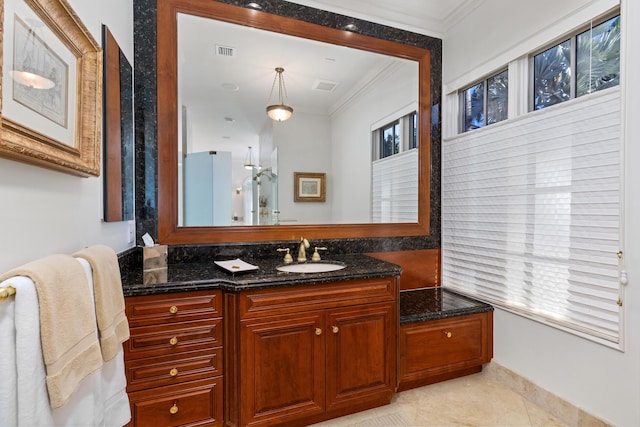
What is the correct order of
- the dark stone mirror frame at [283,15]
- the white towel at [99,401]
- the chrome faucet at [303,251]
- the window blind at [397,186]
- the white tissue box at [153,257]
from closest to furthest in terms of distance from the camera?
the white towel at [99,401] → the white tissue box at [153,257] → the dark stone mirror frame at [283,15] → the chrome faucet at [303,251] → the window blind at [397,186]

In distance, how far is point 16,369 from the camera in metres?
0.69

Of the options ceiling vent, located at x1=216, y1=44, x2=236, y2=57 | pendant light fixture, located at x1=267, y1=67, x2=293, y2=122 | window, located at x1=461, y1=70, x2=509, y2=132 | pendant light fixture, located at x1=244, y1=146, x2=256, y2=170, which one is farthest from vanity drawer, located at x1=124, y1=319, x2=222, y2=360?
window, located at x1=461, y1=70, x2=509, y2=132

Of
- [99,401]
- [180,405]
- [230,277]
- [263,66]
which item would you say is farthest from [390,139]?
[99,401]

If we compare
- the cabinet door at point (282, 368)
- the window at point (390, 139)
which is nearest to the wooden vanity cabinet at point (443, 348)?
the cabinet door at point (282, 368)

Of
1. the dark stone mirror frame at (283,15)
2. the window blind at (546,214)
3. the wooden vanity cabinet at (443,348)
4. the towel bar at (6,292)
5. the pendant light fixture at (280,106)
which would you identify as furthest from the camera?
the pendant light fixture at (280,106)

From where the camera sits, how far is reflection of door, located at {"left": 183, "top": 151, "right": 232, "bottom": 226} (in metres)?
2.18

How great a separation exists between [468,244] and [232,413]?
2108 mm

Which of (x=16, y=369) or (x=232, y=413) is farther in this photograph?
(x=232, y=413)

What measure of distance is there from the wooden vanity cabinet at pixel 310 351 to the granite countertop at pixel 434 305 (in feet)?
1.06

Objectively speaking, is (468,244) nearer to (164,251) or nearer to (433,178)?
(433,178)

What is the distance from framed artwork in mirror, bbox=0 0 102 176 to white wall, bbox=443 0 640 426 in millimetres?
2498

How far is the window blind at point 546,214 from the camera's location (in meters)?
1.67

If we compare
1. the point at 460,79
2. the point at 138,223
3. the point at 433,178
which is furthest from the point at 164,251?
the point at 460,79

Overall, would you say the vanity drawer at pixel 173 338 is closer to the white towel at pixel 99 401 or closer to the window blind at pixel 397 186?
the white towel at pixel 99 401
